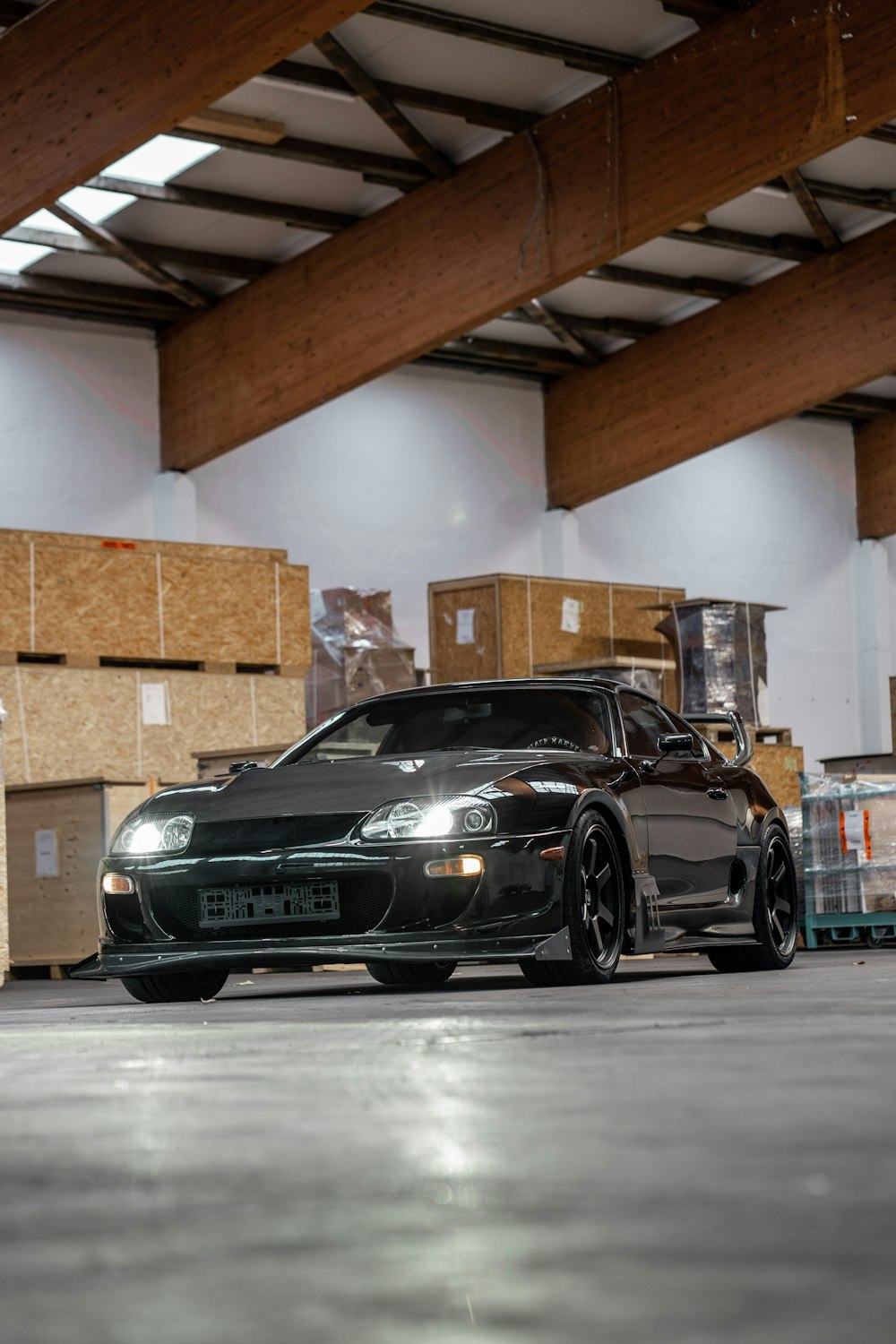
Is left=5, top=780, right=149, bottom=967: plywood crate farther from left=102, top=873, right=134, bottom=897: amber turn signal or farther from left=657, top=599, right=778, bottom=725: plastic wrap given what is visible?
left=657, top=599, right=778, bottom=725: plastic wrap

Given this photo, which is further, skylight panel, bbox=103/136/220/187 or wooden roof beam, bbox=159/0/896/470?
skylight panel, bbox=103/136/220/187

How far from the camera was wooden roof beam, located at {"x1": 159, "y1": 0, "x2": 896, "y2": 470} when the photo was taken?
15.6 metres

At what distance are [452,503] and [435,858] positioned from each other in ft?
58.1

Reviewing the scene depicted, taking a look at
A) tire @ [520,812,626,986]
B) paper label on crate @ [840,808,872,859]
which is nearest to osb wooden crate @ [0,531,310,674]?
paper label on crate @ [840,808,872,859]

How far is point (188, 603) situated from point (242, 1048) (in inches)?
458

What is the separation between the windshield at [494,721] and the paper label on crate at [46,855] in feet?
18.2

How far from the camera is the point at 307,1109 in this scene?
3.14 meters

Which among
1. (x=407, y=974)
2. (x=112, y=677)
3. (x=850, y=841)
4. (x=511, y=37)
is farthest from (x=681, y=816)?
(x=511, y=37)

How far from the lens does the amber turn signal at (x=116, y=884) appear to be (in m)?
7.38

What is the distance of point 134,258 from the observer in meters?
20.0

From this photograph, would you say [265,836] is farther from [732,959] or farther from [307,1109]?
[307,1109]

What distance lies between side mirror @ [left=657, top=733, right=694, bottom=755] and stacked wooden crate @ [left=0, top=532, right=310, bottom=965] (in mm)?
6055

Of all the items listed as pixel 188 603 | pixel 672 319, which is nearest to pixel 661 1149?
pixel 188 603

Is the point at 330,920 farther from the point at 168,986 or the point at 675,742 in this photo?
the point at 675,742
